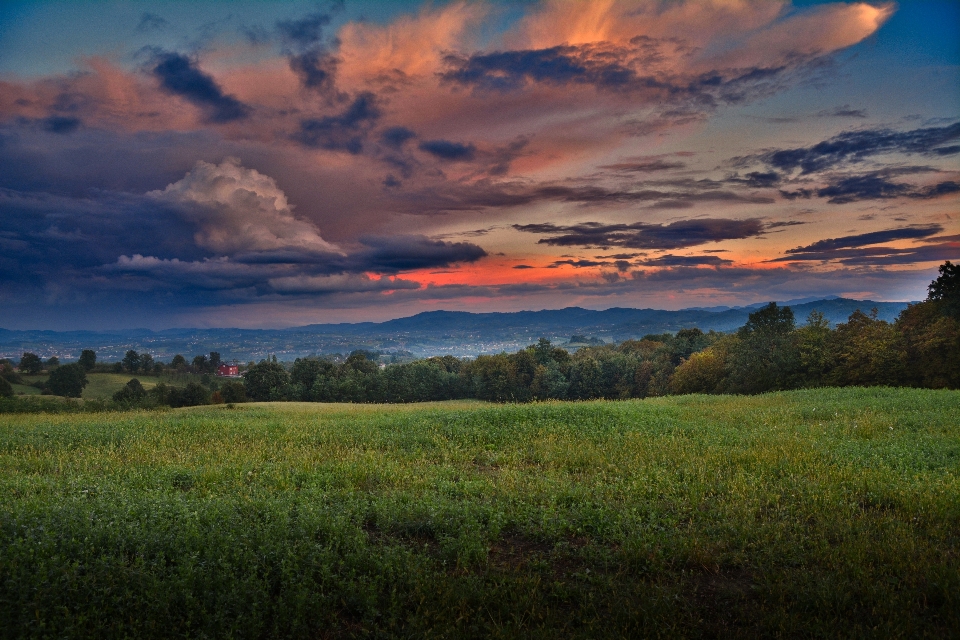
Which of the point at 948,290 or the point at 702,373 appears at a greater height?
the point at 948,290

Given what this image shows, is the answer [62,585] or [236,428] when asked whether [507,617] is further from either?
[236,428]

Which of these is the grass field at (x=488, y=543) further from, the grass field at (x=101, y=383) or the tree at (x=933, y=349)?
the grass field at (x=101, y=383)

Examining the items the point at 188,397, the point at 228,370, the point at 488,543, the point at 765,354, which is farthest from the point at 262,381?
the point at 488,543

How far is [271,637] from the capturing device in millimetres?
5188

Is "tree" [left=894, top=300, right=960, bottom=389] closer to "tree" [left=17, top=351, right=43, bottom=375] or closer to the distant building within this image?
the distant building

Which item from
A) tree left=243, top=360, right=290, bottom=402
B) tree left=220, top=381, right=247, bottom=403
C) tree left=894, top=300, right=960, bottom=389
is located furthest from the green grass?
tree left=894, top=300, right=960, bottom=389

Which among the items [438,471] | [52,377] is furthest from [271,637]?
[52,377]

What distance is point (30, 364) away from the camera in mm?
95812

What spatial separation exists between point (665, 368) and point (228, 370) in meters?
102

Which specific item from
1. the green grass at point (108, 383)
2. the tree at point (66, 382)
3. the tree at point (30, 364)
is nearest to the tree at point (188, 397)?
the green grass at point (108, 383)

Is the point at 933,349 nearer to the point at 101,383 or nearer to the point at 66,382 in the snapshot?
the point at 66,382

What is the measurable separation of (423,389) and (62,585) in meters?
90.3

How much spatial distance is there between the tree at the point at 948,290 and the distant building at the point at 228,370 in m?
125

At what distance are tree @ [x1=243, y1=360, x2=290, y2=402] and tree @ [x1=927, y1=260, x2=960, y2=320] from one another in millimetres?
92560
